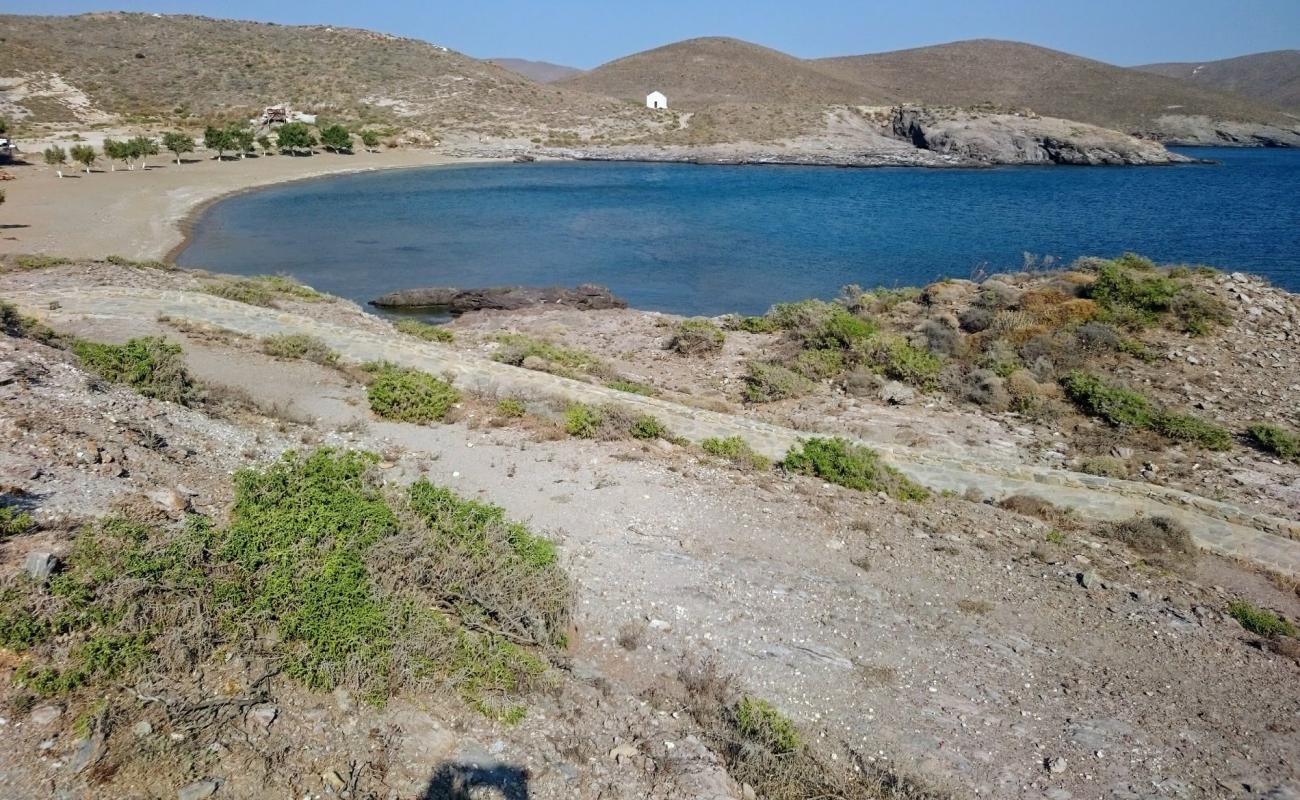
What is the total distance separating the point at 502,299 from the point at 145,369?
15.1 m

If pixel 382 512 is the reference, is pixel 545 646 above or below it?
below

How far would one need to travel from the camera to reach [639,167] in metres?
69.9

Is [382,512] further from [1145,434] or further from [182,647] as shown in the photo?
[1145,434]

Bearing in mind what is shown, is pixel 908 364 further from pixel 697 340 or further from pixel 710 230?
pixel 710 230

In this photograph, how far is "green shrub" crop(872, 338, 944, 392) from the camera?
53.2 feet

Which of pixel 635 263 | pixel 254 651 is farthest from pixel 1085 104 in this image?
pixel 254 651

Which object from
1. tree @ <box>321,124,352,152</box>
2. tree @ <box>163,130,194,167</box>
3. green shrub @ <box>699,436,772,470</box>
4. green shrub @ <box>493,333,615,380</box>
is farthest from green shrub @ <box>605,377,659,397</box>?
tree @ <box>321,124,352,152</box>

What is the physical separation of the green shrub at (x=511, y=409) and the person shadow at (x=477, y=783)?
7.50m

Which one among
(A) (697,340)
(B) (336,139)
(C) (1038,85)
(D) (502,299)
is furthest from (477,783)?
(C) (1038,85)

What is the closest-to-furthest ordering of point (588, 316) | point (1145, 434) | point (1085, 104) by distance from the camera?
point (1145, 434), point (588, 316), point (1085, 104)

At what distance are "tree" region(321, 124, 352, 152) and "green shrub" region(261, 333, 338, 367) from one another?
5355cm

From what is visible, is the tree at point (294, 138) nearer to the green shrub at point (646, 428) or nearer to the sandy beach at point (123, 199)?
the sandy beach at point (123, 199)

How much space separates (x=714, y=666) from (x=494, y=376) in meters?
8.70

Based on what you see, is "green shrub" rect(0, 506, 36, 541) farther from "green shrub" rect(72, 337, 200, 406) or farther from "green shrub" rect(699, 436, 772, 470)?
"green shrub" rect(699, 436, 772, 470)
